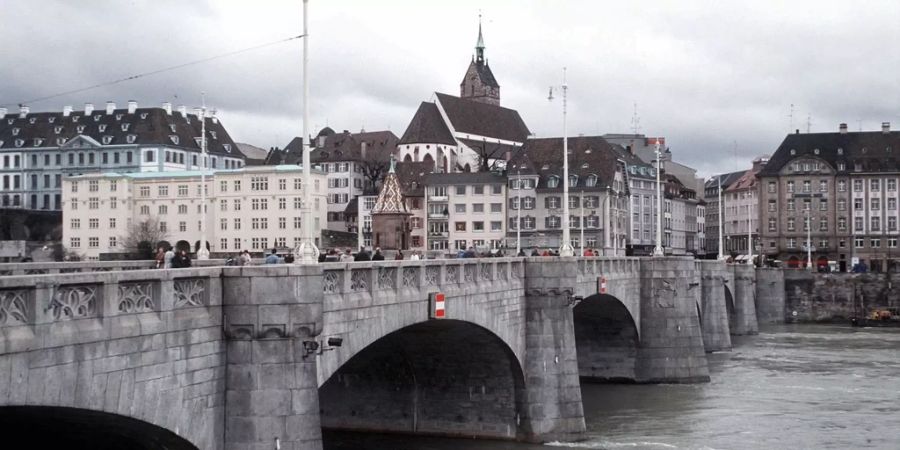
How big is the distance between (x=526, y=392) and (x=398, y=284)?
12099 mm

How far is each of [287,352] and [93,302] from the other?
4450 millimetres

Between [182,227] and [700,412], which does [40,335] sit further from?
[182,227]

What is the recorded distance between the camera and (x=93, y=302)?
1590 centimetres

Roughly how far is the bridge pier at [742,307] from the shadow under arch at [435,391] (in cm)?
5748

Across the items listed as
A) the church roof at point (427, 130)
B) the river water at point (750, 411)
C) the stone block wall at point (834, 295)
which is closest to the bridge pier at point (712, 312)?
the river water at point (750, 411)

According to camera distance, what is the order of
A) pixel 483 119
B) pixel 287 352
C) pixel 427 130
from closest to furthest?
pixel 287 352, pixel 427 130, pixel 483 119

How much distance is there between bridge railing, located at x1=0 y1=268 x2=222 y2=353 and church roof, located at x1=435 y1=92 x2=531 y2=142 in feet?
444

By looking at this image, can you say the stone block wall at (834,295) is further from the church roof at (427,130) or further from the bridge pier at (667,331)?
the bridge pier at (667,331)

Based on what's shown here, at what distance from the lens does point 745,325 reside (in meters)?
92.2

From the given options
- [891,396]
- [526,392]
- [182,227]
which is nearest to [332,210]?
[182,227]

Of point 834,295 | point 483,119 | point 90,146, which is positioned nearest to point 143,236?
point 90,146

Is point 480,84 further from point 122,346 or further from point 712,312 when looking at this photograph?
point 122,346

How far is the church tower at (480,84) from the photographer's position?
187 meters

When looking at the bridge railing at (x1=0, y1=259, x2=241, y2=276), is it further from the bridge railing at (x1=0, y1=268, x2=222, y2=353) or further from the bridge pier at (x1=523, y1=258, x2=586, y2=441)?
the bridge pier at (x1=523, y1=258, x2=586, y2=441)
